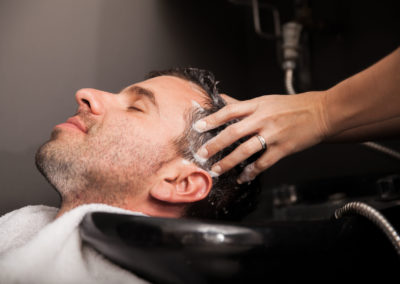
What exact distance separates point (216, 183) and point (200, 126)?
0.17 metres

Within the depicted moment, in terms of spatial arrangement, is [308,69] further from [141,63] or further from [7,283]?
[7,283]

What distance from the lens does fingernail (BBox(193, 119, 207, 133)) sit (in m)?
1.08

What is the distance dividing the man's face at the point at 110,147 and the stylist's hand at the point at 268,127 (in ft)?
0.35

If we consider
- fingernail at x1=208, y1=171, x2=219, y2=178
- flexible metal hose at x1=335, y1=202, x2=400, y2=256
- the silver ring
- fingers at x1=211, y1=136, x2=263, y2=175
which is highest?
the silver ring

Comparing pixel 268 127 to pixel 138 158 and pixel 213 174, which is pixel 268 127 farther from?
pixel 138 158

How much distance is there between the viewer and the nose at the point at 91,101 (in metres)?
1.07

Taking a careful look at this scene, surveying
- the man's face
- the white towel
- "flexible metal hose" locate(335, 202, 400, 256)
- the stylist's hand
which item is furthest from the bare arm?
the white towel

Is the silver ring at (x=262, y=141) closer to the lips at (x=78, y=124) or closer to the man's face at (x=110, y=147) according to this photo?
the man's face at (x=110, y=147)

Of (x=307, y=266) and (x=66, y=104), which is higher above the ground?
(x=66, y=104)

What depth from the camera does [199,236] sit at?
26.8 inches

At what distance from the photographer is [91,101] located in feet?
3.55

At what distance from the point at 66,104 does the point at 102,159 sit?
0.46 meters

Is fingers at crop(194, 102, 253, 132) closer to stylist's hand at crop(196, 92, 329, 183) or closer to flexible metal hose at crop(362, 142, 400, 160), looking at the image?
stylist's hand at crop(196, 92, 329, 183)

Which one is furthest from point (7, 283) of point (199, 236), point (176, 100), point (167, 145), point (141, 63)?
point (141, 63)
